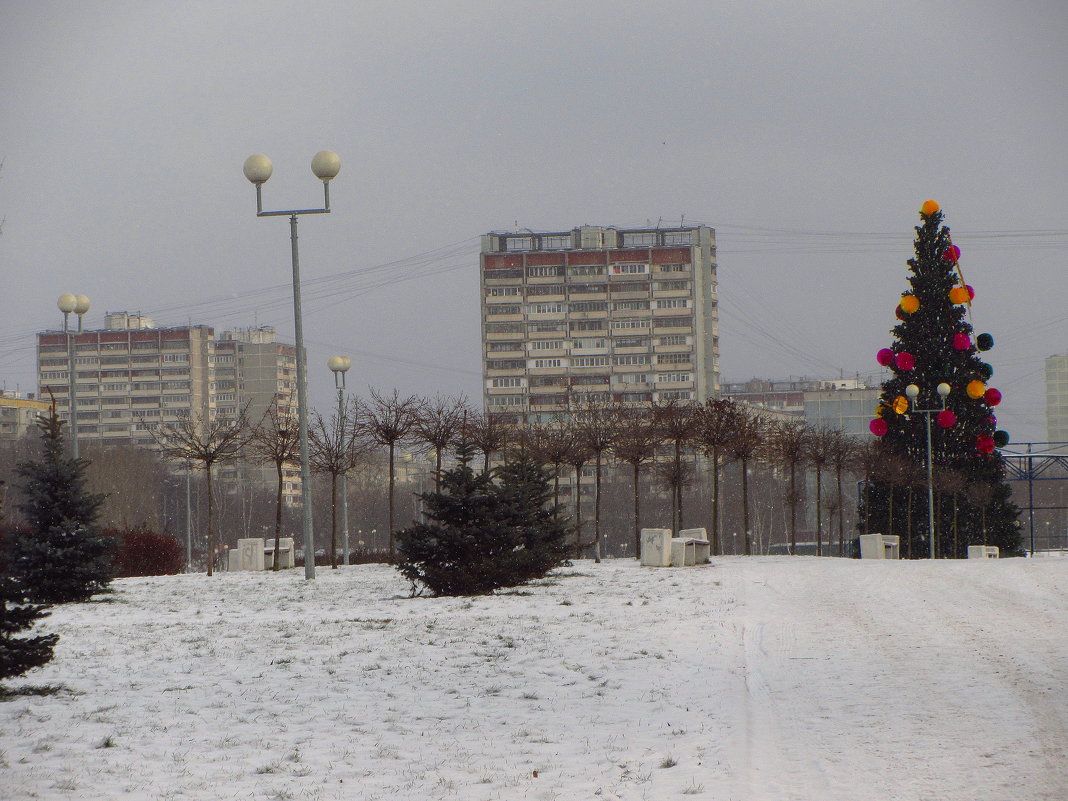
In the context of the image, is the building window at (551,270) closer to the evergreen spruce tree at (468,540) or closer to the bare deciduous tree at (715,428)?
the bare deciduous tree at (715,428)

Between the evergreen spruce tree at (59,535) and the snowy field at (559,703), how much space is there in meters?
2.77

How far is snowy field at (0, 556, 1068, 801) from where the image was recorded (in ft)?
22.7

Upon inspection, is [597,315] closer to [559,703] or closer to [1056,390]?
[1056,390]

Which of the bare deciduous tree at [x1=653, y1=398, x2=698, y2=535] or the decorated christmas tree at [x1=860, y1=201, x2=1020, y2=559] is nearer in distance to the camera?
the bare deciduous tree at [x1=653, y1=398, x2=698, y2=535]

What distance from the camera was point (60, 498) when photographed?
64.5 feet

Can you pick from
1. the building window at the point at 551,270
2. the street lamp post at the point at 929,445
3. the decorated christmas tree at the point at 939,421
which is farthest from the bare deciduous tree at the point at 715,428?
the building window at the point at 551,270

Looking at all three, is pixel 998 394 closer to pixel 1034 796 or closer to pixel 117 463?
pixel 1034 796

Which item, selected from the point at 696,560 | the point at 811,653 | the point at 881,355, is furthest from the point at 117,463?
the point at 811,653

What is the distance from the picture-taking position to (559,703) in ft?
30.4

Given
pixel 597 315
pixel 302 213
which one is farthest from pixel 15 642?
pixel 597 315

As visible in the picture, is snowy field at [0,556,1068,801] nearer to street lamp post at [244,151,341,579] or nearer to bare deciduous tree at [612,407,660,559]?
street lamp post at [244,151,341,579]

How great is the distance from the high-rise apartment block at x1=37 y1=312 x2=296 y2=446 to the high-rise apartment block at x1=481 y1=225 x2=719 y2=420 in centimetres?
Result: 3679

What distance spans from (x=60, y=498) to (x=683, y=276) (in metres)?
110

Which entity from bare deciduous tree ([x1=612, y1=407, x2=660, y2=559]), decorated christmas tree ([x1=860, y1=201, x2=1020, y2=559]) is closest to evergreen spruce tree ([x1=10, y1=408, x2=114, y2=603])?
bare deciduous tree ([x1=612, y1=407, x2=660, y2=559])
